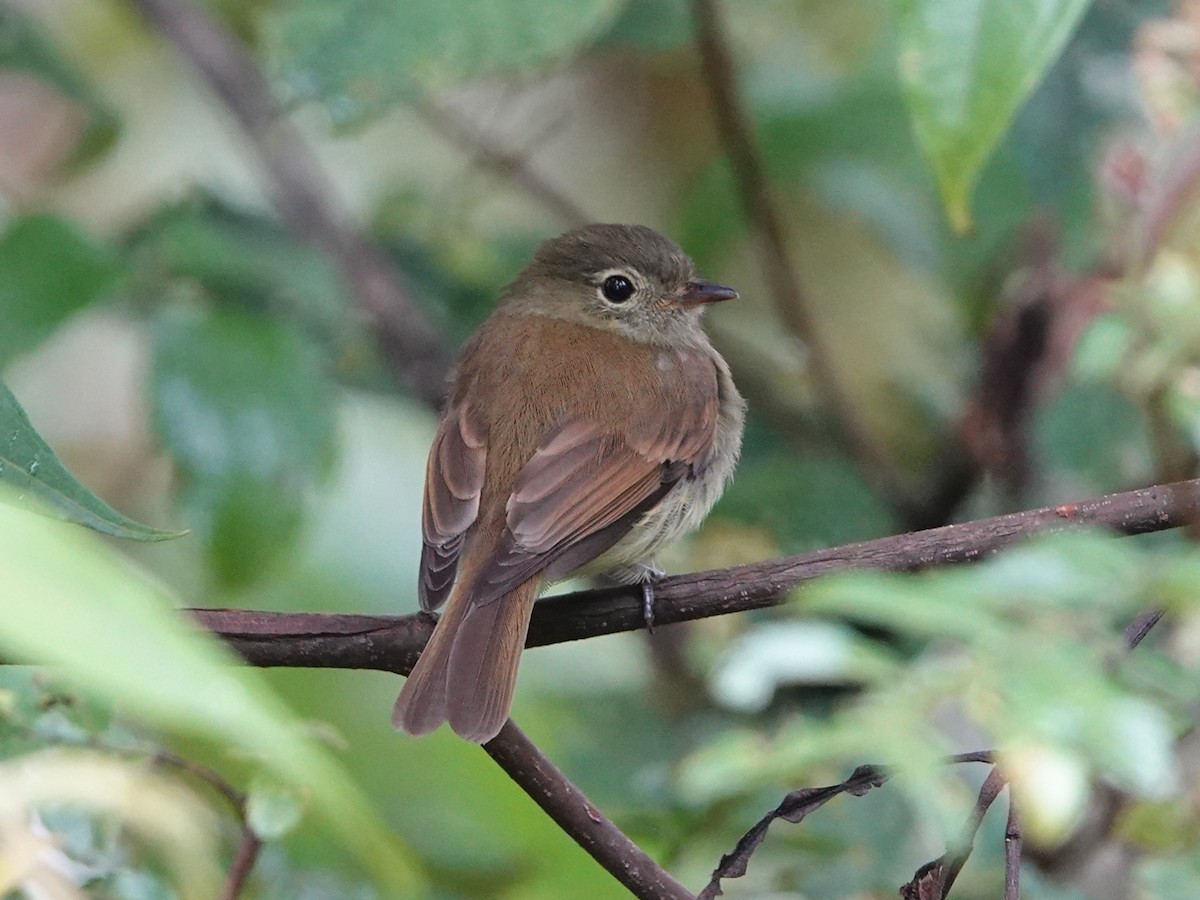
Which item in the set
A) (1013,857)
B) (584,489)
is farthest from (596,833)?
(584,489)

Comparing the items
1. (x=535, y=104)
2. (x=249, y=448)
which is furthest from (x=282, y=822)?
(x=535, y=104)

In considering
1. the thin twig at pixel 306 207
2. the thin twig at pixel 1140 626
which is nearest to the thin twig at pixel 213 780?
the thin twig at pixel 1140 626

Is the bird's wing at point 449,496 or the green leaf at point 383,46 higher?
the green leaf at point 383,46

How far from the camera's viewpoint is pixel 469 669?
2.56 m

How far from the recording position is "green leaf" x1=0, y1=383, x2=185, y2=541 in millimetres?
1537

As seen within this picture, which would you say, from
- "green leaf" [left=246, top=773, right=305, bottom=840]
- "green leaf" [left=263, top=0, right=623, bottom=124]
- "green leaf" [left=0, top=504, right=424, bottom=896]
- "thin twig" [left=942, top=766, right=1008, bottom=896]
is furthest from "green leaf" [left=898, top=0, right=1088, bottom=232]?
"green leaf" [left=263, top=0, right=623, bottom=124]

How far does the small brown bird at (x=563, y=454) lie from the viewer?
8.85ft

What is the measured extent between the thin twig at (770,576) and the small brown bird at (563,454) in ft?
0.96

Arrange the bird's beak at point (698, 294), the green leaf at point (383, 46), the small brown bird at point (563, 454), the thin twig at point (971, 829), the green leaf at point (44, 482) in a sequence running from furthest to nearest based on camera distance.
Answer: the bird's beak at point (698, 294), the green leaf at point (383, 46), the small brown bird at point (563, 454), the thin twig at point (971, 829), the green leaf at point (44, 482)

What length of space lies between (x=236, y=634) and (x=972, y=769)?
279 centimetres

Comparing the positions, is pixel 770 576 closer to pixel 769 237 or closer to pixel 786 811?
pixel 786 811

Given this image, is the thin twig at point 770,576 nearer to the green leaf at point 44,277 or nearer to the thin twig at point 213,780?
A: the thin twig at point 213,780

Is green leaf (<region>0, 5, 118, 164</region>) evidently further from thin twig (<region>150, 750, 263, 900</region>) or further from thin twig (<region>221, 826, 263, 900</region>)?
thin twig (<region>221, 826, 263, 900</region>)

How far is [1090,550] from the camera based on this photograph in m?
1.34
